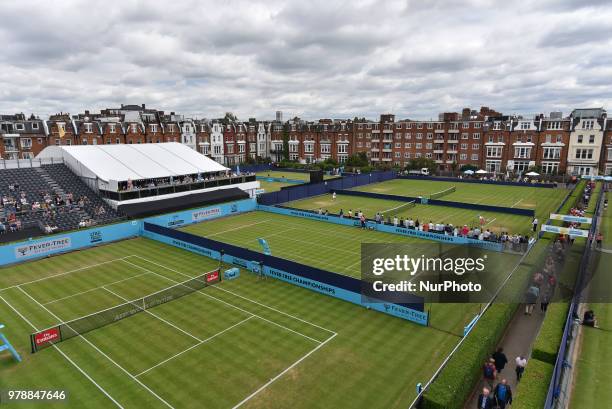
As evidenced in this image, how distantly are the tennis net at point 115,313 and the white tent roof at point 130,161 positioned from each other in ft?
92.1

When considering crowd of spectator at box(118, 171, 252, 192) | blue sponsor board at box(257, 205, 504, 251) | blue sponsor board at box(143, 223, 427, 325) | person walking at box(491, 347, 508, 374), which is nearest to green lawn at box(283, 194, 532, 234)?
blue sponsor board at box(257, 205, 504, 251)

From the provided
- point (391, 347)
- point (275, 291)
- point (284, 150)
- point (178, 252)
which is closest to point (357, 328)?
point (391, 347)

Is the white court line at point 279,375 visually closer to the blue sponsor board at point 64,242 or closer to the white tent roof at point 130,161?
the blue sponsor board at point 64,242

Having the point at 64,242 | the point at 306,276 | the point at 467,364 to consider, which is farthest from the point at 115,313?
the point at 467,364

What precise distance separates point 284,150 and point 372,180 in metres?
44.7

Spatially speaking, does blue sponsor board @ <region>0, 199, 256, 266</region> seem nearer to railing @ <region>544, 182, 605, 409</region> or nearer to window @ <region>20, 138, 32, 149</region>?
railing @ <region>544, 182, 605, 409</region>

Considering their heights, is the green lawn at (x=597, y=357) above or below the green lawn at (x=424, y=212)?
above

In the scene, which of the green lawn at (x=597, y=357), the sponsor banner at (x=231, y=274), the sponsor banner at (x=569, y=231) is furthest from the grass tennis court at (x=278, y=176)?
the green lawn at (x=597, y=357)

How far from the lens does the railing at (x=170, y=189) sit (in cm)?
4694

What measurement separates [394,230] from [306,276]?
1710 centimetres

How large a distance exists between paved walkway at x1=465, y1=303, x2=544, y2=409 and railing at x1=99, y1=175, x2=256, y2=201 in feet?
142

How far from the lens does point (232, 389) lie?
16.4m

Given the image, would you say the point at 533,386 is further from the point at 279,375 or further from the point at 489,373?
the point at 279,375

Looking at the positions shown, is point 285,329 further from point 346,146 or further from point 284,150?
point 284,150
